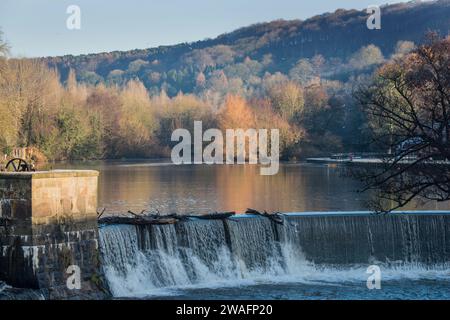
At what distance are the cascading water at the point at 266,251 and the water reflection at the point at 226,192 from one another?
16.6ft

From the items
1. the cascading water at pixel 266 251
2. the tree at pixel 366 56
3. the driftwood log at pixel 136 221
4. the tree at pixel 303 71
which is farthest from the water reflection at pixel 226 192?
the tree at pixel 366 56

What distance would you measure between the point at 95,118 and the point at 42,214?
175 feet

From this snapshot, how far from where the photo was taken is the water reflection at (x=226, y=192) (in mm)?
25453

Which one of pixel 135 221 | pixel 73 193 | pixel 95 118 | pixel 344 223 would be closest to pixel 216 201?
pixel 344 223

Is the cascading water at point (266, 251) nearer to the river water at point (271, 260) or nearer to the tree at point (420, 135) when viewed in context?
the river water at point (271, 260)


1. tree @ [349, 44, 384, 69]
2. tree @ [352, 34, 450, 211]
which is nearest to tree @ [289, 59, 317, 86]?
tree @ [349, 44, 384, 69]

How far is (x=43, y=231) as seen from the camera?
12.2m

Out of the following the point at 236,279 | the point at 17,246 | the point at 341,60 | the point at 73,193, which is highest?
the point at 341,60

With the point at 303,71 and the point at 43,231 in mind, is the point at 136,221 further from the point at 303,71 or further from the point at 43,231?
Answer: the point at 303,71

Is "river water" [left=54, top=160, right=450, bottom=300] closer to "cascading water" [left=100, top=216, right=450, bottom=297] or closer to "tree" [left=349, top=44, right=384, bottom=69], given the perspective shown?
"cascading water" [left=100, top=216, right=450, bottom=297]

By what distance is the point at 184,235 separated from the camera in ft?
51.8

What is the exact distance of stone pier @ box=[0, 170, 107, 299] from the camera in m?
12.1

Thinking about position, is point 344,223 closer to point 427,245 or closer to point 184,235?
point 427,245
